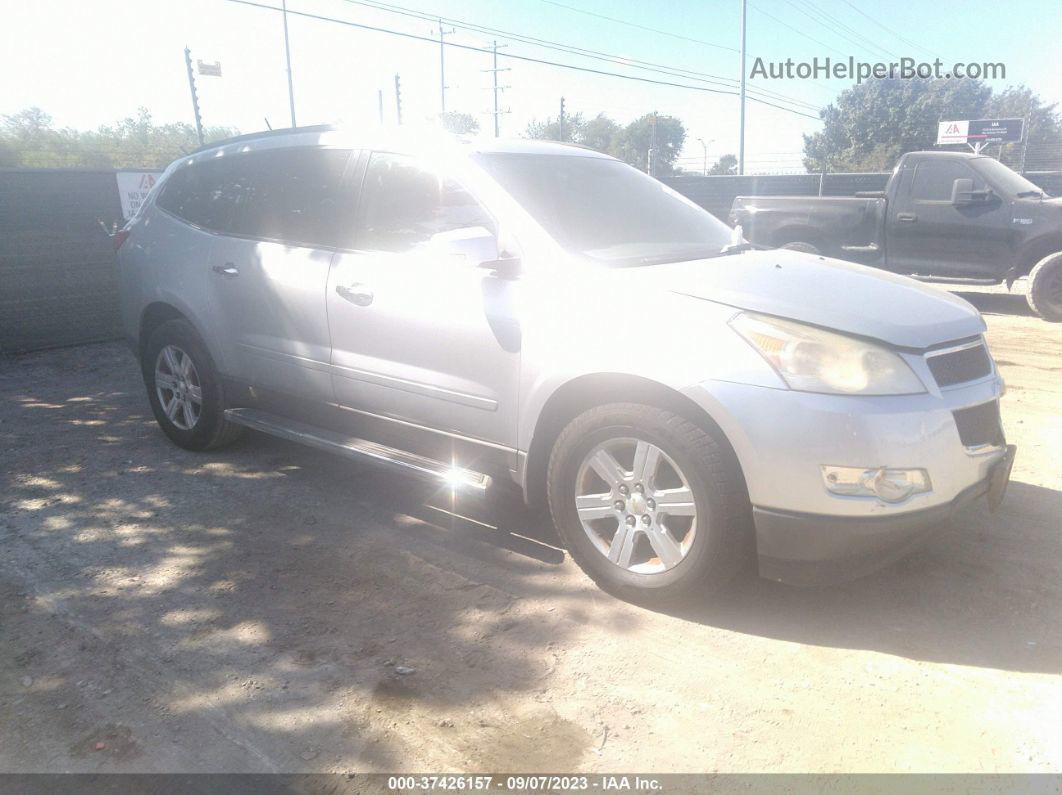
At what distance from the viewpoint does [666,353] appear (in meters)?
3.05

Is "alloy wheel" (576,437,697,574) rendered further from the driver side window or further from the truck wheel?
the truck wheel

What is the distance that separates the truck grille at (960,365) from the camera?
9.89ft

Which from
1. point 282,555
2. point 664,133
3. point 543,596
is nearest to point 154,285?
point 282,555

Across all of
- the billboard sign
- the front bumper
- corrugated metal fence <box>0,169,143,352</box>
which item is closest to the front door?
the front bumper

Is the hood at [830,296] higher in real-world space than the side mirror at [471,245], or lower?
lower

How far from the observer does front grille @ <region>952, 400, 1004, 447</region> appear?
9.86ft

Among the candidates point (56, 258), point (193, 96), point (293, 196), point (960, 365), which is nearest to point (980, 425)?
point (960, 365)

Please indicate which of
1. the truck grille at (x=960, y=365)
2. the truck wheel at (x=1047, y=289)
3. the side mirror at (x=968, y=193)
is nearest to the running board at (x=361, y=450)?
the truck grille at (x=960, y=365)

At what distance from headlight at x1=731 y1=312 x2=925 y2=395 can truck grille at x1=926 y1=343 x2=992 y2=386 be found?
16cm

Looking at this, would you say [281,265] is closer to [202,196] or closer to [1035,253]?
[202,196]

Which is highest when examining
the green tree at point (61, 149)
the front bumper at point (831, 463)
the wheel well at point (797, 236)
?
the green tree at point (61, 149)

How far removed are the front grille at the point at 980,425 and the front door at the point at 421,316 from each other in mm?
1724

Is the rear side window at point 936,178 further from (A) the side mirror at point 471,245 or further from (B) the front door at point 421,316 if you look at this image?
(A) the side mirror at point 471,245

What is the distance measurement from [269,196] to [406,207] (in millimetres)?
1092
